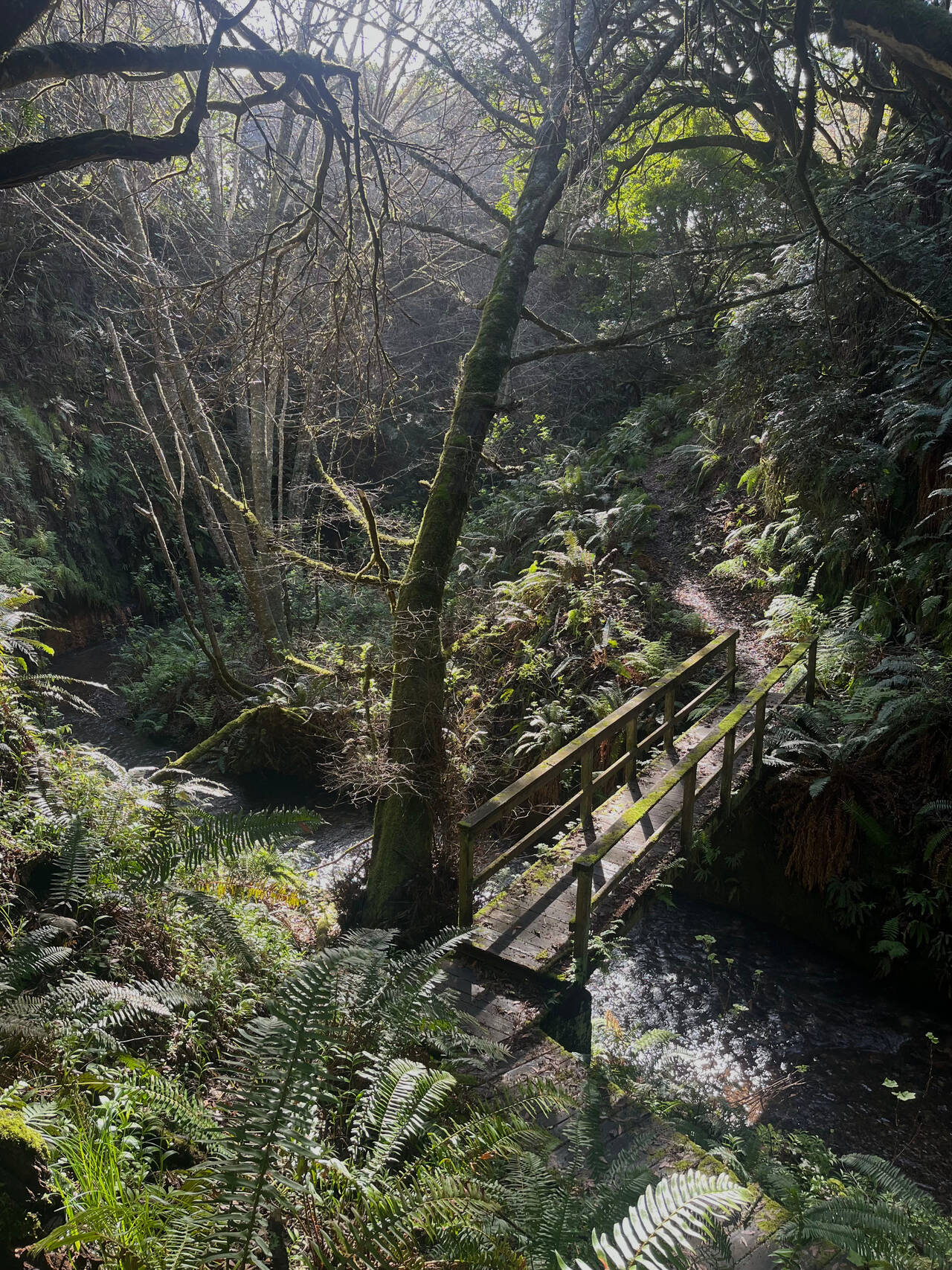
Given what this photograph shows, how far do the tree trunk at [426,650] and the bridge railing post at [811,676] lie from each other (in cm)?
418

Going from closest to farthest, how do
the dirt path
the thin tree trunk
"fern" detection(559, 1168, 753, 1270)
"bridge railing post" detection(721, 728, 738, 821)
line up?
"fern" detection(559, 1168, 753, 1270)
"bridge railing post" detection(721, 728, 738, 821)
the thin tree trunk
the dirt path

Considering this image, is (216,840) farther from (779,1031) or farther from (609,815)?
(779,1031)

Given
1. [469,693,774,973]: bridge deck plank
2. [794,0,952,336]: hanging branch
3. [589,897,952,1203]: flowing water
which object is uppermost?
[794,0,952,336]: hanging branch

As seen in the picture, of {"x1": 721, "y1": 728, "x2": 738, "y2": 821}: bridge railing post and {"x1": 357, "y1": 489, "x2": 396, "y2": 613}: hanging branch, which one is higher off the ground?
{"x1": 357, "y1": 489, "x2": 396, "y2": 613}: hanging branch

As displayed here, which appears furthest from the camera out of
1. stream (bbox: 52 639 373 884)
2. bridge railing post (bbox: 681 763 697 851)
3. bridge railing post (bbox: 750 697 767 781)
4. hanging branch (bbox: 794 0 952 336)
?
stream (bbox: 52 639 373 884)

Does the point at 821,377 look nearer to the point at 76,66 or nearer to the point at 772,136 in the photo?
the point at 772,136

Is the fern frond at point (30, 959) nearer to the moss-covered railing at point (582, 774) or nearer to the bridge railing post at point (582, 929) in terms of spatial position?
the moss-covered railing at point (582, 774)

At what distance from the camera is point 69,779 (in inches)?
210

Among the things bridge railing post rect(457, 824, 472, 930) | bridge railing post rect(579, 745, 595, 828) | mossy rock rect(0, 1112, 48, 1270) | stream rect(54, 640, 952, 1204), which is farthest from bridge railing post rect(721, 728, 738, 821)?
mossy rock rect(0, 1112, 48, 1270)

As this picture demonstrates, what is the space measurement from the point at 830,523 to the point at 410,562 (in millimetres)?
5676

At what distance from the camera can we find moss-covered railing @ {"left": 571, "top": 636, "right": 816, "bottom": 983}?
5105 millimetres

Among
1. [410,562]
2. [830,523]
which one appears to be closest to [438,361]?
[830,523]

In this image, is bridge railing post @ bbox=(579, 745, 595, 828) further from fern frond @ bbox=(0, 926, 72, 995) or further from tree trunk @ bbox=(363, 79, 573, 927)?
fern frond @ bbox=(0, 926, 72, 995)

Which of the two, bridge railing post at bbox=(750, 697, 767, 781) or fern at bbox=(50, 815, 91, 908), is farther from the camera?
bridge railing post at bbox=(750, 697, 767, 781)
